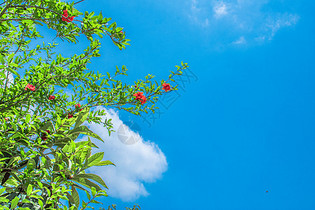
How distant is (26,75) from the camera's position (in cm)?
374

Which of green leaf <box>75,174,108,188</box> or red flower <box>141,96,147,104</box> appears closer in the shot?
green leaf <box>75,174,108,188</box>

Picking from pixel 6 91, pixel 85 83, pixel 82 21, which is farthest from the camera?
pixel 85 83

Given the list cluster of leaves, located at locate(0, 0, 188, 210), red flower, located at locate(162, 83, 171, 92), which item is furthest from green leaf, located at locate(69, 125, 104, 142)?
red flower, located at locate(162, 83, 171, 92)

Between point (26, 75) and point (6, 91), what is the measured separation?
2.17 ft

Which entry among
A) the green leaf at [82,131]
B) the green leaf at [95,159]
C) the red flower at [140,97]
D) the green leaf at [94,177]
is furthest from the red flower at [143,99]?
the green leaf at [95,159]

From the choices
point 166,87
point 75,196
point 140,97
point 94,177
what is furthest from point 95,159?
point 166,87

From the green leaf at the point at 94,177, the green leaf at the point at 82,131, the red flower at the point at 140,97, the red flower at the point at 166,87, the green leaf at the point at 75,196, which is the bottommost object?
the green leaf at the point at 75,196

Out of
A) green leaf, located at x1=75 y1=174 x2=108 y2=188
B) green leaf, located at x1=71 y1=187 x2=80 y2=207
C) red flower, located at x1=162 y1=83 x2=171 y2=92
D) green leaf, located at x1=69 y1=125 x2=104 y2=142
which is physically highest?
red flower, located at x1=162 y1=83 x2=171 y2=92

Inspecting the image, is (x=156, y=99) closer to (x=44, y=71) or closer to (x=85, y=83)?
(x=85, y=83)

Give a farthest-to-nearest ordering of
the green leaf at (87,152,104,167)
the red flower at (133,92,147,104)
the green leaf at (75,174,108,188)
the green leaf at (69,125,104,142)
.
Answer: the red flower at (133,92,147,104) < the green leaf at (69,125,104,142) < the green leaf at (75,174,108,188) < the green leaf at (87,152,104,167)

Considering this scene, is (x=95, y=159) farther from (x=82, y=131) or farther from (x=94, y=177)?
(x=82, y=131)

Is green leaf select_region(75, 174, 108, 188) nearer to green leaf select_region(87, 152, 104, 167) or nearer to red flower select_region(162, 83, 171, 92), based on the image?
green leaf select_region(87, 152, 104, 167)

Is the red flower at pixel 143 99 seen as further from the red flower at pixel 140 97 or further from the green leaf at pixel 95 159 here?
the green leaf at pixel 95 159

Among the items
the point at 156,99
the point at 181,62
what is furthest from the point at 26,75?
the point at 181,62
